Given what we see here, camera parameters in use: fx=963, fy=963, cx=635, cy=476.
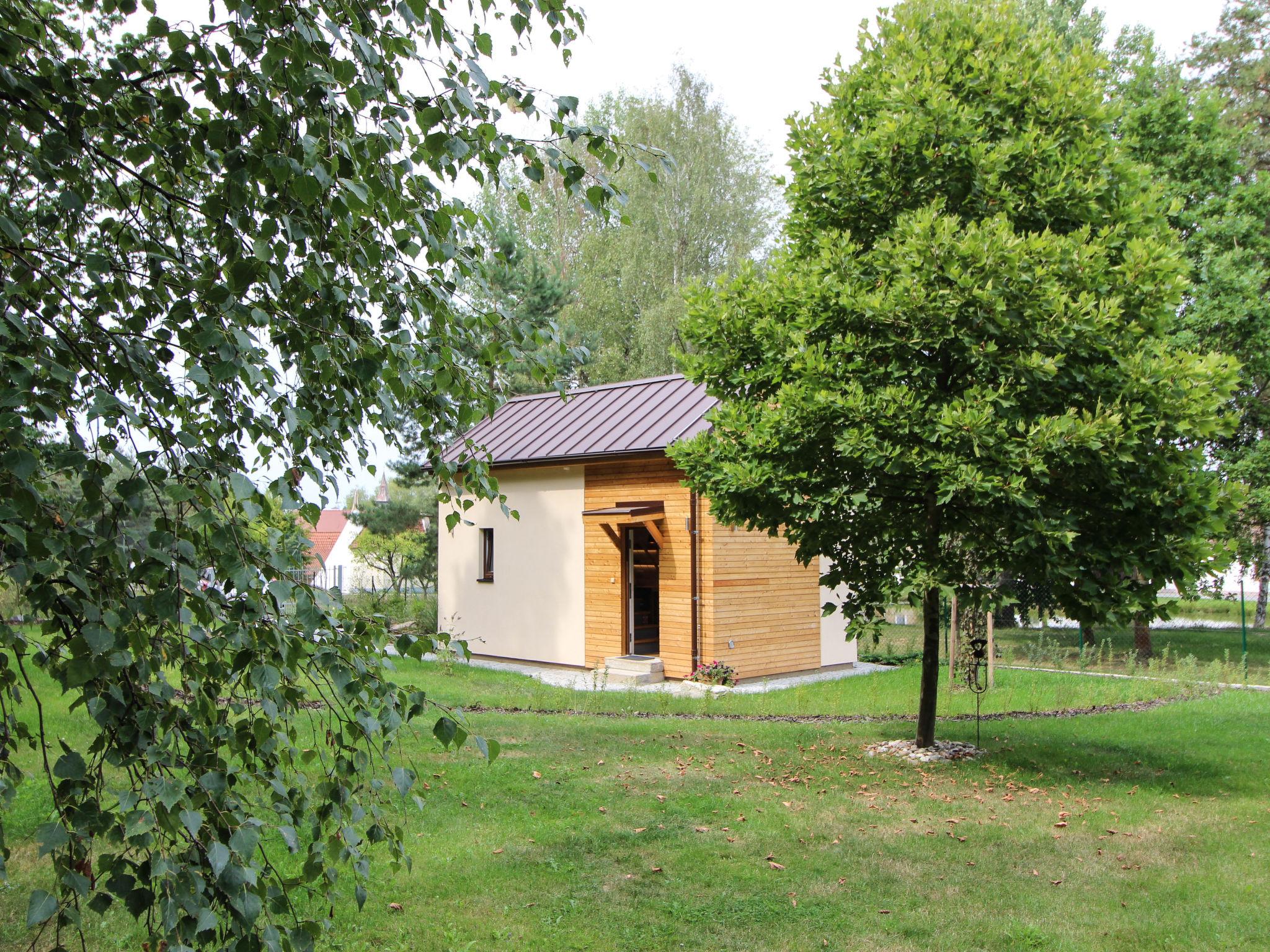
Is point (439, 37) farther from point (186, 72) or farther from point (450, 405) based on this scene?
point (450, 405)

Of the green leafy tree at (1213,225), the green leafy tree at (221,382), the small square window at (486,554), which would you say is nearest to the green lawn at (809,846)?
the green leafy tree at (221,382)

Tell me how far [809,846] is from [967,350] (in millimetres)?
4075

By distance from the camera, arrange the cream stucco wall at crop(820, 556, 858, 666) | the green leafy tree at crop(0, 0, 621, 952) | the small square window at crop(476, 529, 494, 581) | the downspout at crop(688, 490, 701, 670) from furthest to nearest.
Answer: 1. the small square window at crop(476, 529, 494, 581)
2. the cream stucco wall at crop(820, 556, 858, 666)
3. the downspout at crop(688, 490, 701, 670)
4. the green leafy tree at crop(0, 0, 621, 952)

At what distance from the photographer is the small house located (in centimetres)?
1534

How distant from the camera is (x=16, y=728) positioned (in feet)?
7.52

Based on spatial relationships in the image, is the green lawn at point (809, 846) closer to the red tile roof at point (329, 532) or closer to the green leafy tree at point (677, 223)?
the green leafy tree at point (677, 223)

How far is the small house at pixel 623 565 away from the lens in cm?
1534

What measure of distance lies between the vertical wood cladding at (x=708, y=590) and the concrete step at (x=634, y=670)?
0.69 feet

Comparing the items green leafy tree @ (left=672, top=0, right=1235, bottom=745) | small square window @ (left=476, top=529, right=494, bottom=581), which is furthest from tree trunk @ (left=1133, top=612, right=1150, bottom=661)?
green leafy tree @ (left=672, top=0, right=1235, bottom=745)

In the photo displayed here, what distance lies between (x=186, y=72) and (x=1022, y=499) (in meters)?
6.29

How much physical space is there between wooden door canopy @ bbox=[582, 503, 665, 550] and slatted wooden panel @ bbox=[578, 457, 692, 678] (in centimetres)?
10

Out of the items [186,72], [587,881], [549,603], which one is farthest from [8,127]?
[549,603]

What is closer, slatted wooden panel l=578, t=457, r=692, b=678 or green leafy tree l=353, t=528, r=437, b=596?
slatted wooden panel l=578, t=457, r=692, b=678

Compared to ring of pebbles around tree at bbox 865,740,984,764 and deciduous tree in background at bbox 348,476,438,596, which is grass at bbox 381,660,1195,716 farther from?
deciduous tree in background at bbox 348,476,438,596
